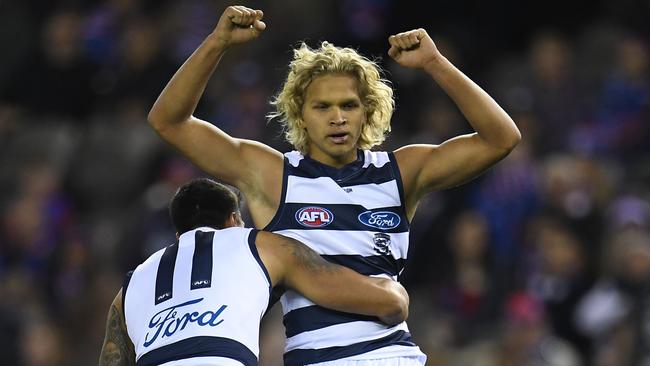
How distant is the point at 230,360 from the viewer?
5863 mm

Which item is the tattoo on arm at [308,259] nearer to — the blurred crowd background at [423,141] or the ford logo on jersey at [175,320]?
the ford logo on jersey at [175,320]

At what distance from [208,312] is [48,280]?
7.10 m

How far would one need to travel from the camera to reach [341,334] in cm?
629

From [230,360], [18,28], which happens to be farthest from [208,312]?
[18,28]

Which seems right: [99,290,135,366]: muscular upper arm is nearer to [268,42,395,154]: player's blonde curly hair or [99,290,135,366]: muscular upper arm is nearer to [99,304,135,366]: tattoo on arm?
[99,304,135,366]: tattoo on arm

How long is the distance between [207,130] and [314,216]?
604 millimetres

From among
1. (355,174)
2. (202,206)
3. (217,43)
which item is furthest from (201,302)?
(217,43)

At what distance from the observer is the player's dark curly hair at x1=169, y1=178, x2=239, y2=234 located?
21.1 ft

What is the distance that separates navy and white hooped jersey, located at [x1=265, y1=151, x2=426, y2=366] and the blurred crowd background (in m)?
3.79

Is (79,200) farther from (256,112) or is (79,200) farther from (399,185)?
(399,185)

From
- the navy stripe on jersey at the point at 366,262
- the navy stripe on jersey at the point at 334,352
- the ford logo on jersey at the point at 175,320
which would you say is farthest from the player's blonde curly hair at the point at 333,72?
the ford logo on jersey at the point at 175,320

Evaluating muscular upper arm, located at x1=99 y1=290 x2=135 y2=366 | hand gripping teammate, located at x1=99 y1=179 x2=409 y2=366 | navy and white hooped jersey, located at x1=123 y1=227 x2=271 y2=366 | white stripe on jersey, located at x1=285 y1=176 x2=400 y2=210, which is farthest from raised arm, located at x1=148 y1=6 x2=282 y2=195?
muscular upper arm, located at x1=99 y1=290 x2=135 y2=366

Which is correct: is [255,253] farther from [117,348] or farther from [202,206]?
[117,348]

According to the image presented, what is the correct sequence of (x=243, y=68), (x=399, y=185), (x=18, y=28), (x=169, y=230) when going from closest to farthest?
(x=399, y=185)
(x=169, y=230)
(x=243, y=68)
(x=18, y=28)
